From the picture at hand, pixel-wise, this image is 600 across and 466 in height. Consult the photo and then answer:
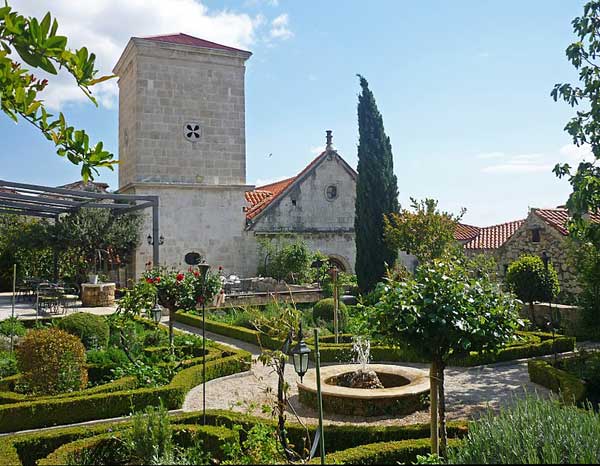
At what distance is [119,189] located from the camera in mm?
23891

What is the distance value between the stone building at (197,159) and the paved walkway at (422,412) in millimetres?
12129

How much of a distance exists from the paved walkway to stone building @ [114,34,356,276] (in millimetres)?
12129

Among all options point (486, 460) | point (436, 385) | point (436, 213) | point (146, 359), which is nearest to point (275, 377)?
point (146, 359)

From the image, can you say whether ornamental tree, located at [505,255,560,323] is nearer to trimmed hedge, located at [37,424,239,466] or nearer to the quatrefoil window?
trimmed hedge, located at [37,424,239,466]

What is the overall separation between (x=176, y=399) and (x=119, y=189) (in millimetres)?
18064

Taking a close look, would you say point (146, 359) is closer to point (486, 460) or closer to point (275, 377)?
point (275, 377)

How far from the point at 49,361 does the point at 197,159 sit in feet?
52.0

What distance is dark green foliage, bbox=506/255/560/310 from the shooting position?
13516mm

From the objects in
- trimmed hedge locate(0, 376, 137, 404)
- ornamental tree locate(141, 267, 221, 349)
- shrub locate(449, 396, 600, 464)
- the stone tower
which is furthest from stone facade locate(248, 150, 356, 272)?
shrub locate(449, 396, 600, 464)

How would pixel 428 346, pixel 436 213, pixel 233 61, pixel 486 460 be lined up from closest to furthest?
pixel 486 460
pixel 428 346
pixel 436 213
pixel 233 61

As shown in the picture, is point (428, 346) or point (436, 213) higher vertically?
point (436, 213)

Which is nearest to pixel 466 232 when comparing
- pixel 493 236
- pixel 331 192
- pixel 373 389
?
pixel 493 236

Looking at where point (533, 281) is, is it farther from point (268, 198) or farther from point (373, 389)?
point (268, 198)

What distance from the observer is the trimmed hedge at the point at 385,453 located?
491cm
